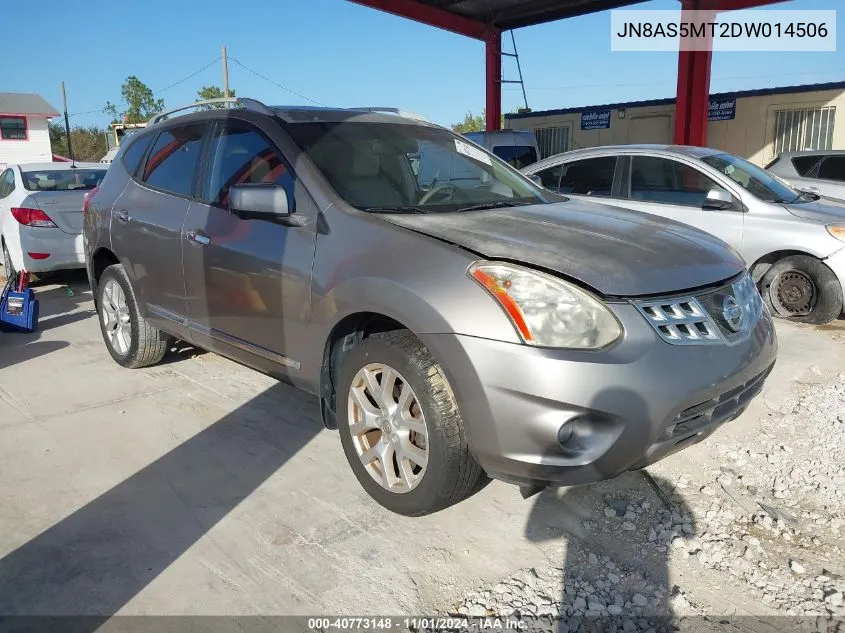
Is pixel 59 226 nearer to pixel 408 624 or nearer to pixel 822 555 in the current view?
pixel 408 624

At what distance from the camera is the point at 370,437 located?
2.96 m

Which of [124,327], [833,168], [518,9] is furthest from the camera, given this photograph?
[518,9]

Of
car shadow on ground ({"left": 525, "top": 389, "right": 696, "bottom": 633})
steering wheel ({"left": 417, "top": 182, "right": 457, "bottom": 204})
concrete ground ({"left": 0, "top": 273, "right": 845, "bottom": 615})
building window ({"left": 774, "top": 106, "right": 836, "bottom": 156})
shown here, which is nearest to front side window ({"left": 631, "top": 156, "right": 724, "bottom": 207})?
concrete ground ({"left": 0, "top": 273, "right": 845, "bottom": 615})

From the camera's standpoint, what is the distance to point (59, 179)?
8242 mm

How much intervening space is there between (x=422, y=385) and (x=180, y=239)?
2002 millimetres

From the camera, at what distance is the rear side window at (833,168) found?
31.2 ft

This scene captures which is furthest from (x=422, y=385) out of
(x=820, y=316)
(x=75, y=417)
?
(x=820, y=316)

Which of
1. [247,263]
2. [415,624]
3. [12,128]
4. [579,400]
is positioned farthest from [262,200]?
[12,128]

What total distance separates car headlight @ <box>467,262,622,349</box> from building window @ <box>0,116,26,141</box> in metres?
47.9

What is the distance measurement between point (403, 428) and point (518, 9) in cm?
1685

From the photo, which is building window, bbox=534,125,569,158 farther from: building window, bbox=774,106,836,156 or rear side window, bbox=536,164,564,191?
rear side window, bbox=536,164,564,191

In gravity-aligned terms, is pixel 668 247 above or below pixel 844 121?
below

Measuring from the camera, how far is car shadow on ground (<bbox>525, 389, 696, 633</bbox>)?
230 centimetres

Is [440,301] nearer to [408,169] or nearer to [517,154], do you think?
[408,169]
